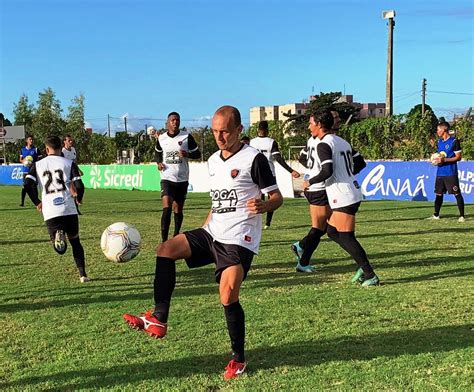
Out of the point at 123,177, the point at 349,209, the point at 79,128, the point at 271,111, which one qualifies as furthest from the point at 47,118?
the point at 271,111

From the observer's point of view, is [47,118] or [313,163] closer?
[313,163]

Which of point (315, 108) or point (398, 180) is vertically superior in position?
point (315, 108)

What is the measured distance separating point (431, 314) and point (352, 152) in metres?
2.31

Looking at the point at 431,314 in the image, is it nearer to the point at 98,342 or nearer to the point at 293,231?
the point at 98,342

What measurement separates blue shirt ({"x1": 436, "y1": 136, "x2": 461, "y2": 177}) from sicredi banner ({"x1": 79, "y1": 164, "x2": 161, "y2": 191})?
17346mm

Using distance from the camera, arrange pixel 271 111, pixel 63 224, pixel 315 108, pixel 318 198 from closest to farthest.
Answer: pixel 63 224 < pixel 318 198 < pixel 315 108 < pixel 271 111

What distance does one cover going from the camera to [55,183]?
7.01 m

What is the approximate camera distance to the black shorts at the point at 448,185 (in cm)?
1292

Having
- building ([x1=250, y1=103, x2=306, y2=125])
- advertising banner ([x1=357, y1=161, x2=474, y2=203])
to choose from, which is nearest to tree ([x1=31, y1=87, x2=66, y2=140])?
advertising banner ([x1=357, y1=161, x2=474, y2=203])

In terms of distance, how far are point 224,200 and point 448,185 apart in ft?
33.5

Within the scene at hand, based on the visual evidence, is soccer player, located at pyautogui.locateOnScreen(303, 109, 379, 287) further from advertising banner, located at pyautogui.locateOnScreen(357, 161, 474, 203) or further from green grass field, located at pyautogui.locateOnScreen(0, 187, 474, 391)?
advertising banner, located at pyautogui.locateOnScreen(357, 161, 474, 203)

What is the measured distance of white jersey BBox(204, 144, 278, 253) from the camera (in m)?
4.11

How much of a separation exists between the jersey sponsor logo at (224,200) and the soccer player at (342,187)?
96.9 inches

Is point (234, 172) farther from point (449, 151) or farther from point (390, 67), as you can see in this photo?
point (390, 67)
